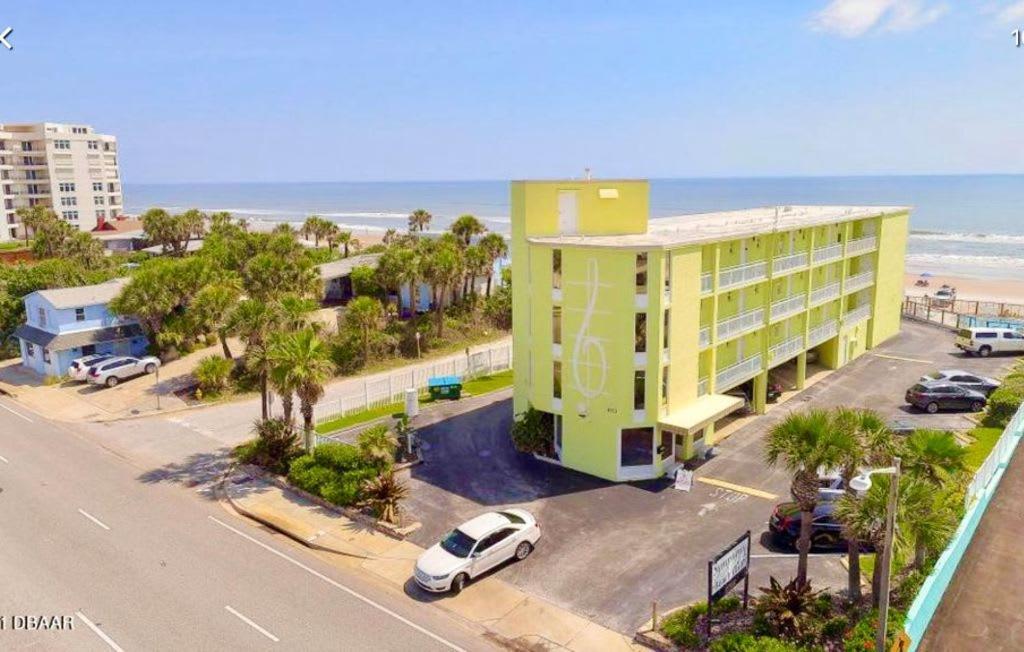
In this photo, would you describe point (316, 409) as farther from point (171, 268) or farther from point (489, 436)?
point (171, 268)

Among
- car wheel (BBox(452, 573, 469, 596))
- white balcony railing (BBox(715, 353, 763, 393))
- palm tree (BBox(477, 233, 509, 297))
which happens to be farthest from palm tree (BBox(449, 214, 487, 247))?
car wheel (BBox(452, 573, 469, 596))

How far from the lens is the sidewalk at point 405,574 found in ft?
61.2

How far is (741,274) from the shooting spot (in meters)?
32.9

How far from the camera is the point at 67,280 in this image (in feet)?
180

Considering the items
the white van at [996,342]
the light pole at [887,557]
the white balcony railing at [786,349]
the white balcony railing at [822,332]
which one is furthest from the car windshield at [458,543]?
the white van at [996,342]

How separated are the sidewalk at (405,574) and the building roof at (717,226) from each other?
37.9ft

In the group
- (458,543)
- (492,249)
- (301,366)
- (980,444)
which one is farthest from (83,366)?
(980,444)

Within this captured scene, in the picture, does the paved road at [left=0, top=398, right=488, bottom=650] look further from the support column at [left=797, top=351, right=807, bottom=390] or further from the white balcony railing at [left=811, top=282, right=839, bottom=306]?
the white balcony railing at [left=811, top=282, right=839, bottom=306]

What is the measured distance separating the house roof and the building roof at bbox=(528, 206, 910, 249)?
2893 cm

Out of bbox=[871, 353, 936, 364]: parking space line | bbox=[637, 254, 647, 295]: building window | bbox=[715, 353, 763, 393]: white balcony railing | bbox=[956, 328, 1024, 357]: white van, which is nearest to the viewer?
bbox=[637, 254, 647, 295]: building window

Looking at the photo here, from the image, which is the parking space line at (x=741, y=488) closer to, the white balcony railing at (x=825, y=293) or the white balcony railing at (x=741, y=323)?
the white balcony railing at (x=741, y=323)

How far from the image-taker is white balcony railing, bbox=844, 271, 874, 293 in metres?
43.7

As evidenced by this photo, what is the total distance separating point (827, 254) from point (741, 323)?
33.8 ft

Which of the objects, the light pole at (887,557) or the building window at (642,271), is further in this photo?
the building window at (642,271)
